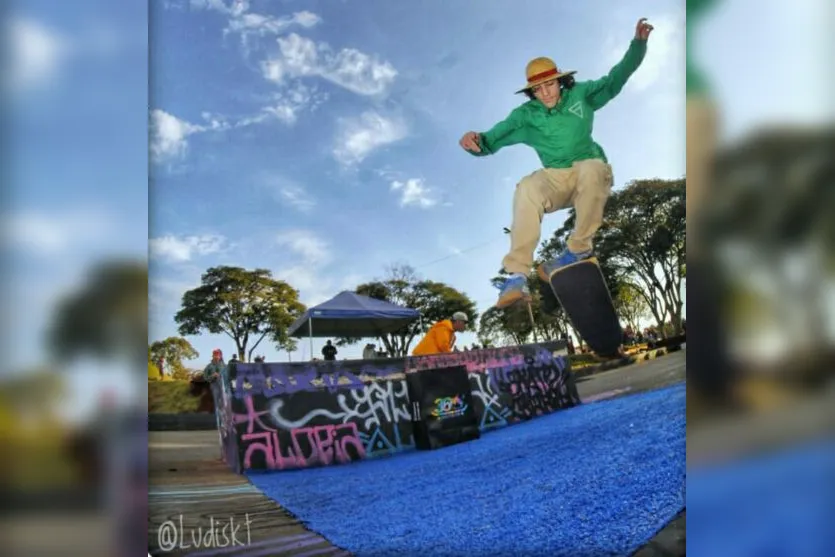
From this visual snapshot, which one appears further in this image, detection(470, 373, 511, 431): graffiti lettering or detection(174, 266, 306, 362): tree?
detection(174, 266, 306, 362): tree

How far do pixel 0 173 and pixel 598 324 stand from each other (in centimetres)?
330

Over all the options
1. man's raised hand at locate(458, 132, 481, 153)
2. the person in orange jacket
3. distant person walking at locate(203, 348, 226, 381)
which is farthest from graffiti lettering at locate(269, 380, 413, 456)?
man's raised hand at locate(458, 132, 481, 153)

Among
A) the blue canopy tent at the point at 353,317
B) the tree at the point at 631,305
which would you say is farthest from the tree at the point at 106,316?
the tree at the point at 631,305

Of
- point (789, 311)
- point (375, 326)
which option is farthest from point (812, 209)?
point (375, 326)

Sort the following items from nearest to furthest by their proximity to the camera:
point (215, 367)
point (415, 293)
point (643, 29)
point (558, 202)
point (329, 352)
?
point (643, 29) → point (558, 202) → point (415, 293) → point (329, 352) → point (215, 367)

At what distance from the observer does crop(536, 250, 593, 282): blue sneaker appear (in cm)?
302

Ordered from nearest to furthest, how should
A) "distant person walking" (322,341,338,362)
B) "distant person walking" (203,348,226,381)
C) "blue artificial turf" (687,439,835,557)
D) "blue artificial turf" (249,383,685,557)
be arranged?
"blue artificial turf" (687,439,835,557), "blue artificial turf" (249,383,685,557), "distant person walking" (322,341,338,362), "distant person walking" (203,348,226,381)

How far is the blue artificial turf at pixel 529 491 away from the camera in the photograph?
2.81m

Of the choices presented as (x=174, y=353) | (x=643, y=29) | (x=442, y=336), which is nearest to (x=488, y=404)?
(x=442, y=336)

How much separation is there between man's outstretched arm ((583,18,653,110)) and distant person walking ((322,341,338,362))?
1.91 m

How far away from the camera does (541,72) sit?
3.04 m

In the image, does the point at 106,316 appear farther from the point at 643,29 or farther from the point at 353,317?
the point at 643,29

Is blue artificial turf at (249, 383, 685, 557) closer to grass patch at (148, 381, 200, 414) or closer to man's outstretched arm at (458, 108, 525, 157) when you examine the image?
grass patch at (148, 381, 200, 414)

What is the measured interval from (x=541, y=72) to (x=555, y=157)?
0.44 m
